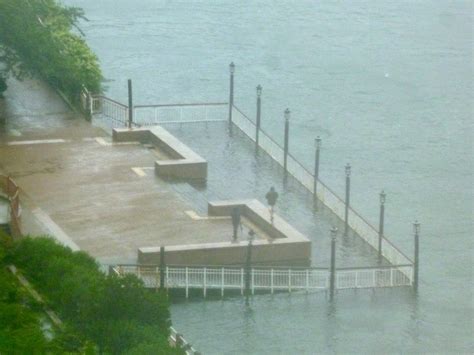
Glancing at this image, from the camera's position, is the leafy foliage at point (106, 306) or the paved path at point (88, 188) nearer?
the leafy foliage at point (106, 306)

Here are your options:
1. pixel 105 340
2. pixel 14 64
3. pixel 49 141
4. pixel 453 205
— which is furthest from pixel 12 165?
pixel 105 340

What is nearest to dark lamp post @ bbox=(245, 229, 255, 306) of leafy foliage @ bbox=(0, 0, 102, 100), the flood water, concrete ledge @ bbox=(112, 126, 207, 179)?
the flood water

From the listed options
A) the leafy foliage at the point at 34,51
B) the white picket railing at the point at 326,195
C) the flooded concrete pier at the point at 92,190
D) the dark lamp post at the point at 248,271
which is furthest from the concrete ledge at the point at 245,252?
the leafy foliage at the point at 34,51

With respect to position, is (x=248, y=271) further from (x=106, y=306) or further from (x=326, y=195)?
(x=106, y=306)

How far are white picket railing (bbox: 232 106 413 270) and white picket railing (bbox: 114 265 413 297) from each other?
1.94 m

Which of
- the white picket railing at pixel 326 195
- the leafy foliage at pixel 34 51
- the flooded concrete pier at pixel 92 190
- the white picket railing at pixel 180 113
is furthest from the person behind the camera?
the white picket railing at pixel 180 113

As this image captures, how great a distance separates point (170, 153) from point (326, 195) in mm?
5183

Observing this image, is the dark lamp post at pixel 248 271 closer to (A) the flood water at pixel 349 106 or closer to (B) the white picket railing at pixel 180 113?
(A) the flood water at pixel 349 106

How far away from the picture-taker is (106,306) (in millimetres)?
28953

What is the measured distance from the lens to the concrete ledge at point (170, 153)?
49.5m

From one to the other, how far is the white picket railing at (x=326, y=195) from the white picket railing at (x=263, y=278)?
1.94m

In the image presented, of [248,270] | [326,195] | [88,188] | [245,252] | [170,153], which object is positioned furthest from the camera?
[170,153]

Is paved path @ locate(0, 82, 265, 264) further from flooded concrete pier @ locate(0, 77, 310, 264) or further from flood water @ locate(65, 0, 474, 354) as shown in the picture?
flood water @ locate(65, 0, 474, 354)

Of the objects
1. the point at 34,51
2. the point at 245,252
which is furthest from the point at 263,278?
the point at 34,51
